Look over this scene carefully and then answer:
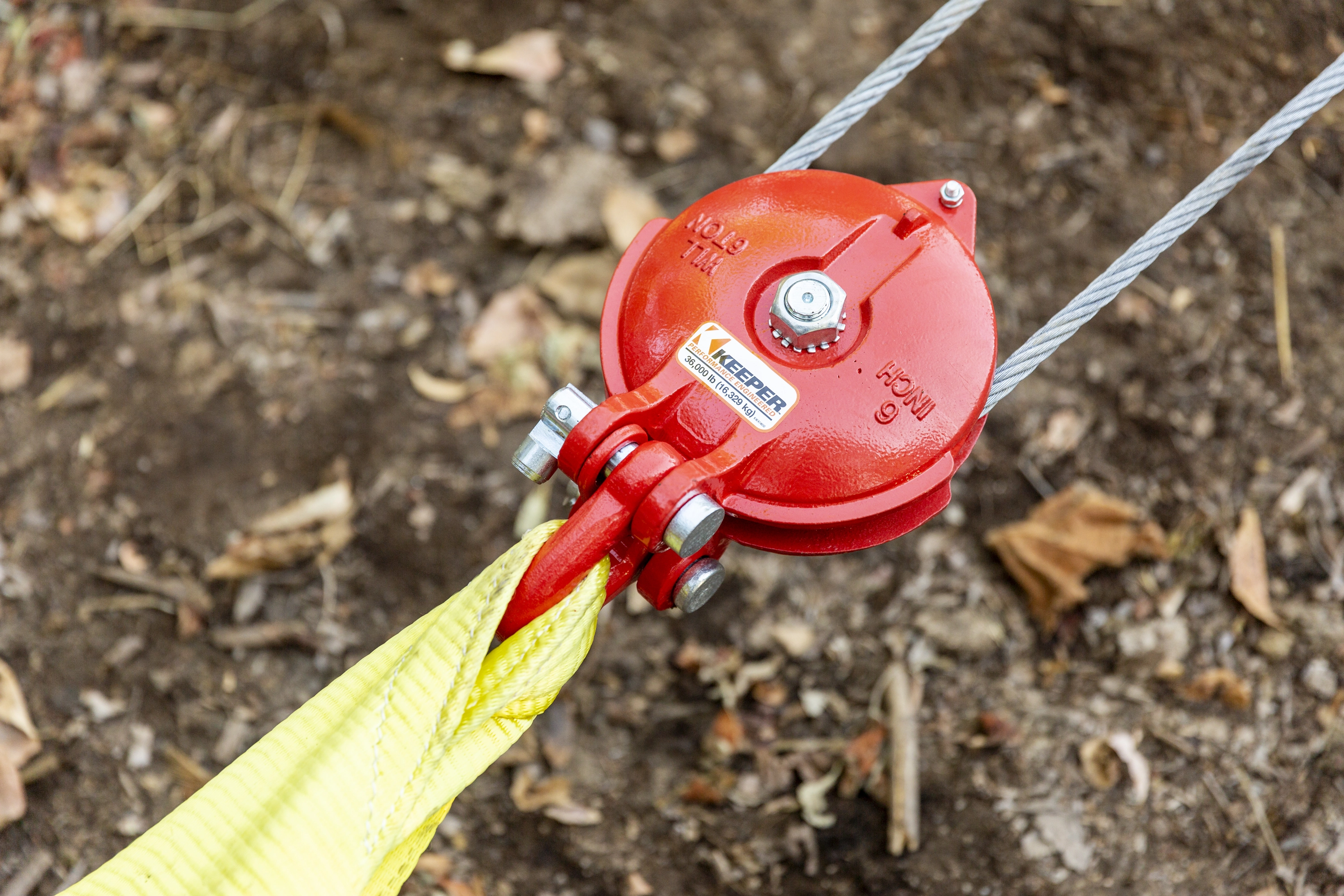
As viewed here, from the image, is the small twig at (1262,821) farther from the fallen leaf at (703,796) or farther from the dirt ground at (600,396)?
the fallen leaf at (703,796)

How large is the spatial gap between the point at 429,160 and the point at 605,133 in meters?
0.38

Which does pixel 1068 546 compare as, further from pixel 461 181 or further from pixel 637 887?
pixel 461 181

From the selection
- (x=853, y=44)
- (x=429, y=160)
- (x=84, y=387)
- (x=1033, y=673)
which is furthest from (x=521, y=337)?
(x=1033, y=673)

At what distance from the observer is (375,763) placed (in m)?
0.87

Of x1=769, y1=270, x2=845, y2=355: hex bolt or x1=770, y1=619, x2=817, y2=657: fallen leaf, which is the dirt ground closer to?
x1=770, y1=619, x2=817, y2=657: fallen leaf

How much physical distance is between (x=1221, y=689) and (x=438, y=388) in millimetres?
1484

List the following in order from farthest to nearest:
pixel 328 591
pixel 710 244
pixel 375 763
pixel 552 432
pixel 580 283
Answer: pixel 580 283 → pixel 328 591 → pixel 710 244 → pixel 552 432 → pixel 375 763

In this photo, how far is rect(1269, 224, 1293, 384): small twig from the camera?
6.31 ft

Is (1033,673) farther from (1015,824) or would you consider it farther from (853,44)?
(853,44)

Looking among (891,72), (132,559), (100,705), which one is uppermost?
(891,72)

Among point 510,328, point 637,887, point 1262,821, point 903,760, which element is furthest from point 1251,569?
point 510,328

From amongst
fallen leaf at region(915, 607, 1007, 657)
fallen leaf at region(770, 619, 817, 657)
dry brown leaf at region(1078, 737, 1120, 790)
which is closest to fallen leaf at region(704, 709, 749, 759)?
fallen leaf at region(770, 619, 817, 657)

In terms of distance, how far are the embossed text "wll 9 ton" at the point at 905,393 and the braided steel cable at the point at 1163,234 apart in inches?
3.5

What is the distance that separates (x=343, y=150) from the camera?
218 centimetres
